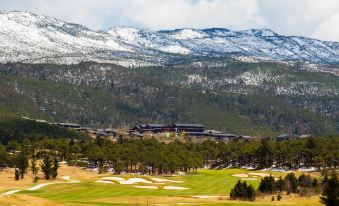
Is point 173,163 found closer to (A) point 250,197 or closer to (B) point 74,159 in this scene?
(B) point 74,159

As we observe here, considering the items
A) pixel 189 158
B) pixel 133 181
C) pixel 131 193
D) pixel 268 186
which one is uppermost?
pixel 189 158

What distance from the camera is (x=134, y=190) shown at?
379 feet

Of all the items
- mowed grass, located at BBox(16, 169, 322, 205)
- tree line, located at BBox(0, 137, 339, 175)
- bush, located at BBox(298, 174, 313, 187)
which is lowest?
mowed grass, located at BBox(16, 169, 322, 205)

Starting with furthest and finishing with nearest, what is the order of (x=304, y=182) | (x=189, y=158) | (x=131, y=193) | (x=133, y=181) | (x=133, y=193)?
(x=189, y=158) → (x=133, y=181) → (x=304, y=182) → (x=131, y=193) → (x=133, y=193)

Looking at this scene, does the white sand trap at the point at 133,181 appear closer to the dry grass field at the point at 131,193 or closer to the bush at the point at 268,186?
the dry grass field at the point at 131,193

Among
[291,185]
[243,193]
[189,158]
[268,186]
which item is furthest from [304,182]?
[189,158]

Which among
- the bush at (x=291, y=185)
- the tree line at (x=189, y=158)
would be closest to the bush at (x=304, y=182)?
the bush at (x=291, y=185)

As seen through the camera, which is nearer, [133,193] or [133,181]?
[133,193]

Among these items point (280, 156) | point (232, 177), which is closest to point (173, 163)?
point (232, 177)

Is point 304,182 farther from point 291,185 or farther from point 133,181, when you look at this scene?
point 133,181

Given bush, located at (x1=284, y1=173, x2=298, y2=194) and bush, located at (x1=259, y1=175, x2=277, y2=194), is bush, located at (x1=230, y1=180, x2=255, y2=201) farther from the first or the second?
bush, located at (x1=284, y1=173, x2=298, y2=194)

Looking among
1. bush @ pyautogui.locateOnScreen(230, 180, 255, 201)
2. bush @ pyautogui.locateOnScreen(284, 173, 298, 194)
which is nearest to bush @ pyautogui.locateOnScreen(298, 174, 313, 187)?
bush @ pyautogui.locateOnScreen(284, 173, 298, 194)

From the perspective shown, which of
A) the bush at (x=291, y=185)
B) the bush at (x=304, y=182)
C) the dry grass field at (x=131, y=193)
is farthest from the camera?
the bush at (x=304, y=182)

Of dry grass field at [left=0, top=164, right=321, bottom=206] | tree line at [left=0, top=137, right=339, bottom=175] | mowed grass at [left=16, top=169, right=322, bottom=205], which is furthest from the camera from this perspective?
tree line at [left=0, top=137, right=339, bottom=175]
